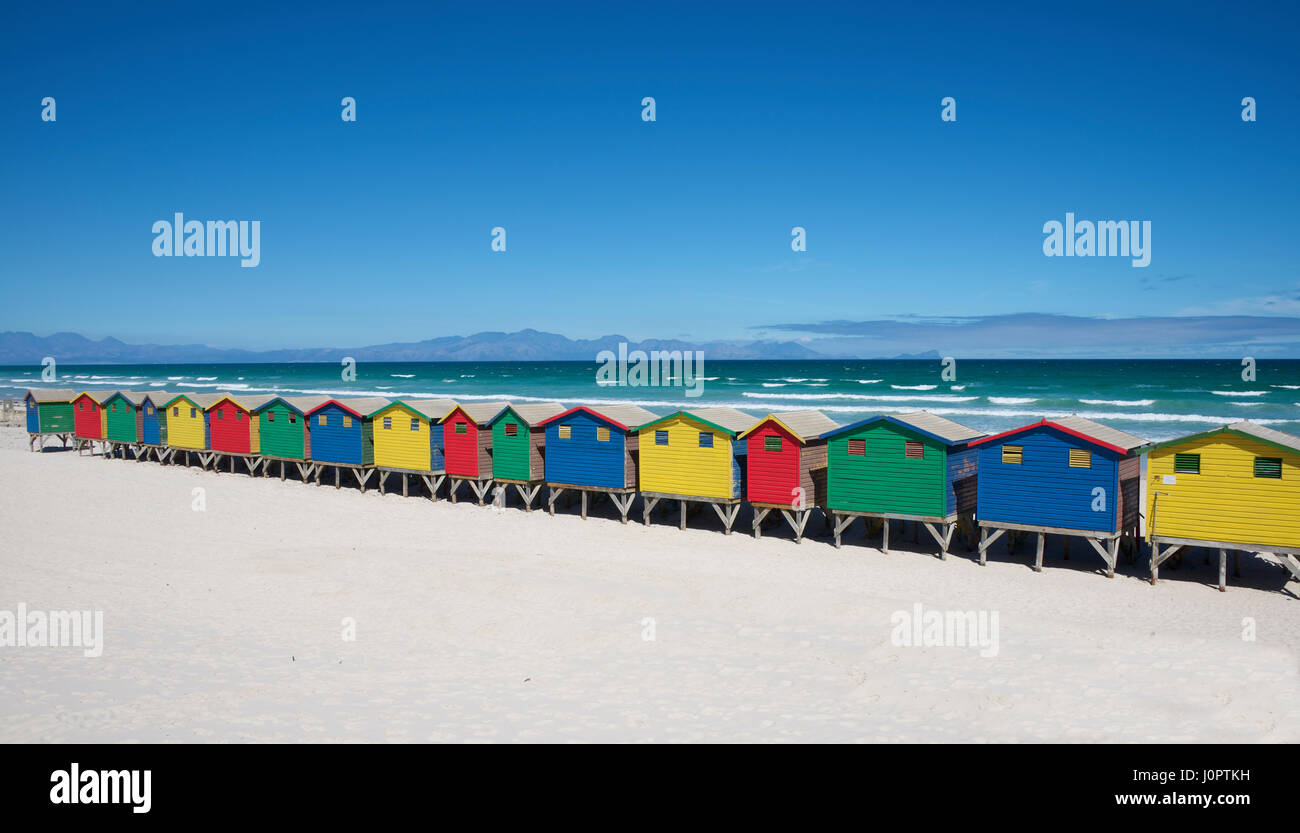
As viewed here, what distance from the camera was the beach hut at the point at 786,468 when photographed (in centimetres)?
2014

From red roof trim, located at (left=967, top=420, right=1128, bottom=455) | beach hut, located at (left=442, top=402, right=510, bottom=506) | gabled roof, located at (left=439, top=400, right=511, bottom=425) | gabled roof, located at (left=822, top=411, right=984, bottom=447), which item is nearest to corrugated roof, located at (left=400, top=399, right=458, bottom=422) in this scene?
gabled roof, located at (left=439, top=400, right=511, bottom=425)

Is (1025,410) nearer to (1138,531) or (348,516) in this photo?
(1138,531)

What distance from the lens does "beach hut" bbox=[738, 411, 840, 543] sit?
20.1 meters

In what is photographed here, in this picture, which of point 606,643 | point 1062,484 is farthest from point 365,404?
point 1062,484

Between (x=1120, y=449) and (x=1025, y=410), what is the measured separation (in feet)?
137

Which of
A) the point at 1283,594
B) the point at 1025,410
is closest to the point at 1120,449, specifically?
the point at 1283,594

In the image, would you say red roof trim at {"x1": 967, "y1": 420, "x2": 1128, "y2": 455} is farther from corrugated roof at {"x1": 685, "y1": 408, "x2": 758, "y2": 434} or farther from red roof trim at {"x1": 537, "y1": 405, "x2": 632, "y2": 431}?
red roof trim at {"x1": 537, "y1": 405, "x2": 632, "y2": 431}

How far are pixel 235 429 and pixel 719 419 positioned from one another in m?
19.6

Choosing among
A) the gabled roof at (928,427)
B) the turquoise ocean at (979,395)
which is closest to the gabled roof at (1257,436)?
the gabled roof at (928,427)

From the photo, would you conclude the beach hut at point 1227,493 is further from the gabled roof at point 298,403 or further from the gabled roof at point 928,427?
the gabled roof at point 298,403

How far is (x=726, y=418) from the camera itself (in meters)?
22.7

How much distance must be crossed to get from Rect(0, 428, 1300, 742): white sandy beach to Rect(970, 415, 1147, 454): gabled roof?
2.57 meters

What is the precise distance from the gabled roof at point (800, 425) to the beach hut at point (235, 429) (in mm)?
19482

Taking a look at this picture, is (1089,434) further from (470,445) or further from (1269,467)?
(470,445)
